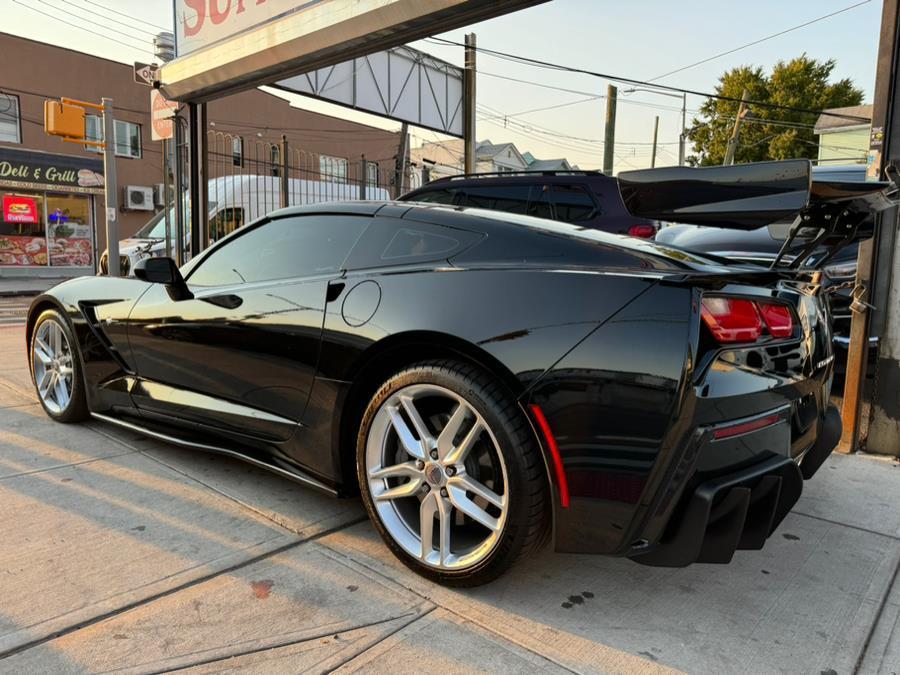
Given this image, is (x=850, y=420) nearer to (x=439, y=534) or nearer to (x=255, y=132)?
(x=439, y=534)

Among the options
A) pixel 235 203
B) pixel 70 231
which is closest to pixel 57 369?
pixel 235 203

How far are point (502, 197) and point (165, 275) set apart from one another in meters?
4.44

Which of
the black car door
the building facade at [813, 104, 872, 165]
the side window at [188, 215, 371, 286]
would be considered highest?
the building facade at [813, 104, 872, 165]

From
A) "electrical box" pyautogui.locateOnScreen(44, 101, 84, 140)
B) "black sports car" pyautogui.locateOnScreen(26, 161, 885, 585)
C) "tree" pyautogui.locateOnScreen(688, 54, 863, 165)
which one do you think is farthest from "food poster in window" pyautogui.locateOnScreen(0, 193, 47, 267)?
"tree" pyautogui.locateOnScreen(688, 54, 863, 165)

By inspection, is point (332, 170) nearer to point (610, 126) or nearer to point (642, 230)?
point (610, 126)

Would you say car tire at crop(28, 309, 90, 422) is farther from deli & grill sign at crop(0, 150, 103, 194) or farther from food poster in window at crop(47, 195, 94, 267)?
food poster in window at crop(47, 195, 94, 267)

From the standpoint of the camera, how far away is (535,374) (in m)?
2.00

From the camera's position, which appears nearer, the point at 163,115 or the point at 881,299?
the point at 881,299

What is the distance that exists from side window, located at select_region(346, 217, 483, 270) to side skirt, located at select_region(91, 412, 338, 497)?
2.92 ft

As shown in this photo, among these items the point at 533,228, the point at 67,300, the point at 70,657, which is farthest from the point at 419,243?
the point at 67,300

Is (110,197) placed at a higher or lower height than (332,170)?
lower

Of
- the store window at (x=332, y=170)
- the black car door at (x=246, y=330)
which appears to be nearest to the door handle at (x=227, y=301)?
the black car door at (x=246, y=330)

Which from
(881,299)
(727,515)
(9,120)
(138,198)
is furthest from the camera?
(138,198)

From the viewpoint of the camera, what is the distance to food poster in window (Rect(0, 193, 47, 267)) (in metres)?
20.0
